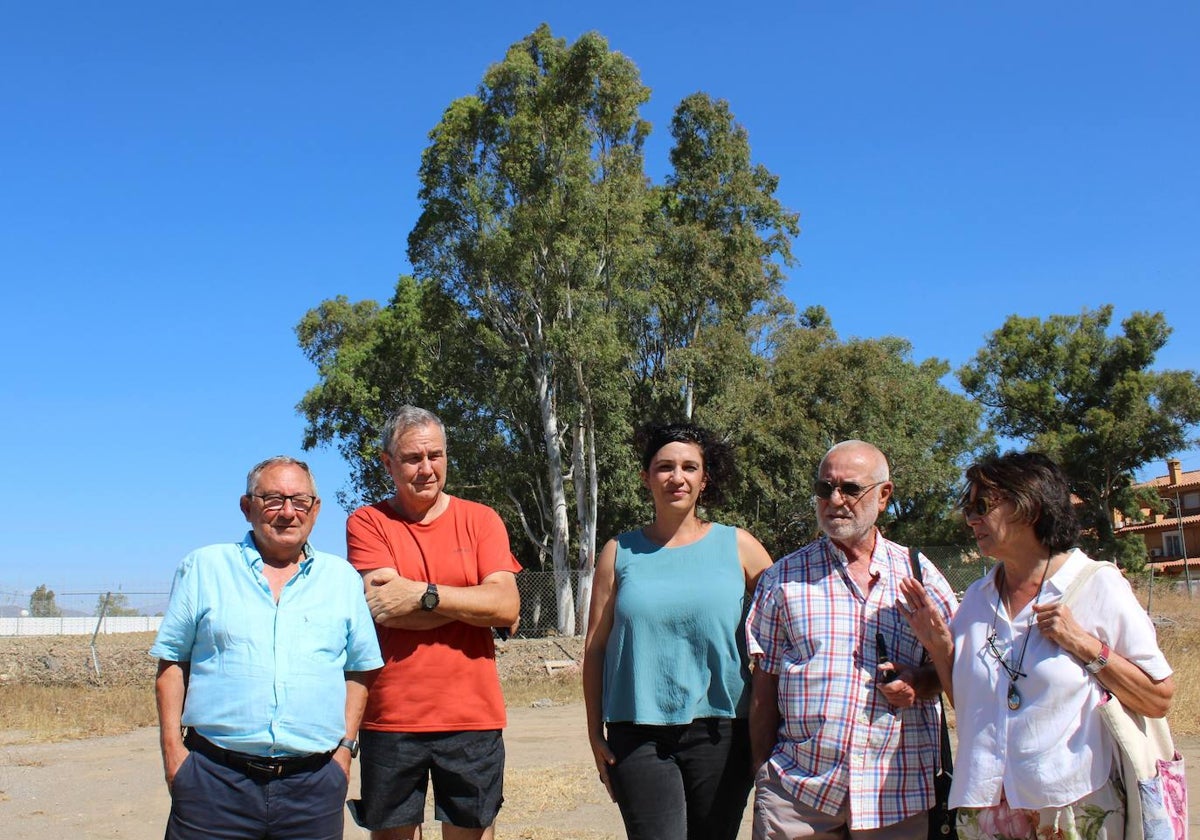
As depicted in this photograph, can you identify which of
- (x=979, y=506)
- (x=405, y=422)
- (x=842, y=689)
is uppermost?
(x=405, y=422)

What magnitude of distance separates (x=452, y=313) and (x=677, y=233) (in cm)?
651

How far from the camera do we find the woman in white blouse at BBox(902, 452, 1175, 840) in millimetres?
2922

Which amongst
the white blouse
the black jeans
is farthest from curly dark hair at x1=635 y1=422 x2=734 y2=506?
the white blouse

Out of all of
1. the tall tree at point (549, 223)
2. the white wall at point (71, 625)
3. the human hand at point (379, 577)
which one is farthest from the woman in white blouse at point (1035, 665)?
the white wall at point (71, 625)

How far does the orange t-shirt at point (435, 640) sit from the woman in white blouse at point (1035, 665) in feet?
5.05

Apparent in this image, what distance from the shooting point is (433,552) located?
3.90m

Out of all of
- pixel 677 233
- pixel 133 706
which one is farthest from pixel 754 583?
pixel 677 233

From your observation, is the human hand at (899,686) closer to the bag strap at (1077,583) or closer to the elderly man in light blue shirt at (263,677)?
the bag strap at (1077,583)

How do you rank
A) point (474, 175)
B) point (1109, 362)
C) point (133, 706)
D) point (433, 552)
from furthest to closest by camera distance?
point (1109, 362) → point (474, 175) → point (133, 706) → point (433, 552)

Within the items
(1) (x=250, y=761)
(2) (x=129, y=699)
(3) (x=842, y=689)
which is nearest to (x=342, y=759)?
(1) (x=250, y=761)

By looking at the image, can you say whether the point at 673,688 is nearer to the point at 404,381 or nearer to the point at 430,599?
the point at 430,599

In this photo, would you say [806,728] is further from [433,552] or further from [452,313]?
[452,313]

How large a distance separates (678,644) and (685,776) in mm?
447

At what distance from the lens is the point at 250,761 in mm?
3277
